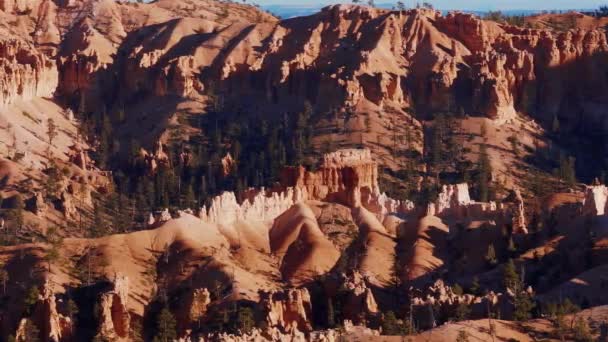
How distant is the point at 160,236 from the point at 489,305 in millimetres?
24364

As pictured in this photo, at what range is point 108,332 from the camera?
10688 centimetres

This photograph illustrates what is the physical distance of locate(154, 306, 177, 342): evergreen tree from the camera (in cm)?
10594

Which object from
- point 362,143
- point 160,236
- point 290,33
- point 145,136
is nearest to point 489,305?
point 160,236

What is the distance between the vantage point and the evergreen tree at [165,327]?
10594 cm

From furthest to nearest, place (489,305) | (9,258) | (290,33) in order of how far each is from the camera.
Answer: (290,33)
(9,258)
(489,305)

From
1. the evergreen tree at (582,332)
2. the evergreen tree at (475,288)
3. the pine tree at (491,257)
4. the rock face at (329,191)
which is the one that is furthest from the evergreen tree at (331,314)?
the rock face at (329,191)

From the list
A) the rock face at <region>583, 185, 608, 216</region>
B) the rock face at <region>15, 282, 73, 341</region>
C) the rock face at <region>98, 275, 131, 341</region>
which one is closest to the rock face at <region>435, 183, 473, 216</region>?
the rock face at <region>583, 185, 608, 216</region>

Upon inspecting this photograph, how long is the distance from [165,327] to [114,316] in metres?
3.51

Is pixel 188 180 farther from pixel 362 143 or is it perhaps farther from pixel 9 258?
pixel 9 258

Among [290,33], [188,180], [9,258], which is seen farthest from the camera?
[290,33]

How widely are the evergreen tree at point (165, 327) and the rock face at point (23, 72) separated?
61419 millimetres

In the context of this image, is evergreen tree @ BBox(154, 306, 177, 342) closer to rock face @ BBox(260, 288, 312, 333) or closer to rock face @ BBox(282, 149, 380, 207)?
rock face @ BBox(260, 288, 312, 333)

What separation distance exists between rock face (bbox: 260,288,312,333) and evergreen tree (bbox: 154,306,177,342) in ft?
16.3

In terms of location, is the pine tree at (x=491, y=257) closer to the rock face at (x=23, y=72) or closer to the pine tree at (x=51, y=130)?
the pine tree at (x=51, y=130)
